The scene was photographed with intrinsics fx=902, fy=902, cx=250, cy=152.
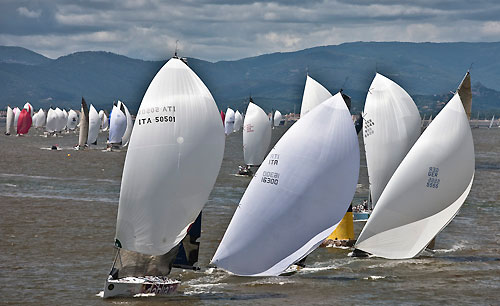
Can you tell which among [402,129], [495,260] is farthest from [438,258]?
[402,129]

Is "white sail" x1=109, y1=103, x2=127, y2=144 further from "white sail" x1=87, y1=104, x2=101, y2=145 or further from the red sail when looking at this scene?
the red sail

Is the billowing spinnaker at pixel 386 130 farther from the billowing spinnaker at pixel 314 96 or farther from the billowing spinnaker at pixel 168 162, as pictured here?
the billowing spinnaker at pixel 168 162

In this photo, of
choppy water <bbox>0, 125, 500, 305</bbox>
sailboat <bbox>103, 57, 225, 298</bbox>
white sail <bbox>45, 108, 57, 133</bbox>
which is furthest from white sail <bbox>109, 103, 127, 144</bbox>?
sailboat <bbox>103, 57, 225, 298</bbox>

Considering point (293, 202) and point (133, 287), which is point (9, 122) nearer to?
point (293, 202)

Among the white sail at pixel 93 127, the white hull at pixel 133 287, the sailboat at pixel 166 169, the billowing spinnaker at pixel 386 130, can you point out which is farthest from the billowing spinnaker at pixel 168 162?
the white sail at pixel 93 127

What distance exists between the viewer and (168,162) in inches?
1028

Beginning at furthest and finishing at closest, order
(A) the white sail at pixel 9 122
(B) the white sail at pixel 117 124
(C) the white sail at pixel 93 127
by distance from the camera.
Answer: (A) the white sail at pixel 9 122, (C) the white sail at pixel 93 127, (B) the white sail at pixel 117 124

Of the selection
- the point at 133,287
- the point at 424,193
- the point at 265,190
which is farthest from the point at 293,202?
the point at 424,193

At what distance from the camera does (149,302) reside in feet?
86.0

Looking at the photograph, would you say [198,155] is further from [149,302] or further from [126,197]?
[149,302]

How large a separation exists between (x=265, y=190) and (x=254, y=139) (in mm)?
42606

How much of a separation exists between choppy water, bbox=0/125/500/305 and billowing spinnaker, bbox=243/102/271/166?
641 inches

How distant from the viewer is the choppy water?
90.9ft

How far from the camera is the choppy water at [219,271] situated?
90.9ft
